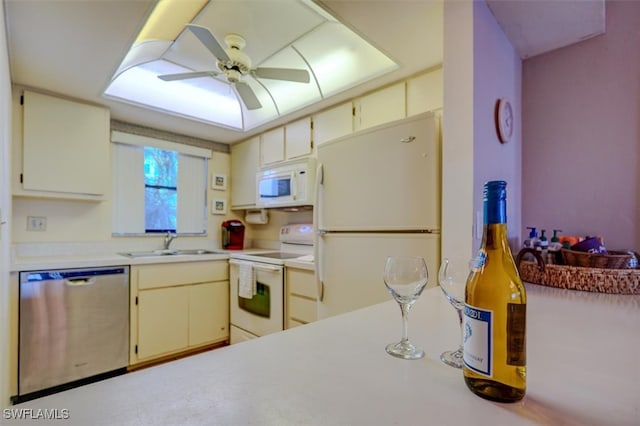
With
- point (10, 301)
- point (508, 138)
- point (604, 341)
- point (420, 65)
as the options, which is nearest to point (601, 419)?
point (604, 341)

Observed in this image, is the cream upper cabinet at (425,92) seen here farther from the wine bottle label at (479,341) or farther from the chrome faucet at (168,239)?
the chrome faucet at (168,239)

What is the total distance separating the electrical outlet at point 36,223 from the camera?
94.3 inches

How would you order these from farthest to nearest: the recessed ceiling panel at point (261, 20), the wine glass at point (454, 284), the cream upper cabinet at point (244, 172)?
the cream upper cabinet at point (244, 172) < the recessed ceiling panel at point (261, 20) < the wine glass at point (454, 284)

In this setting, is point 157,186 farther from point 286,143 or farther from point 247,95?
point 247,95

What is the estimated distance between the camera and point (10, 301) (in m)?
1.83

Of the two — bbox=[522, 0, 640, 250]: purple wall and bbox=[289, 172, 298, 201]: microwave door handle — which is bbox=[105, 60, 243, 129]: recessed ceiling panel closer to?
bbox=[289, 172, 298, 201]: microwave door handle

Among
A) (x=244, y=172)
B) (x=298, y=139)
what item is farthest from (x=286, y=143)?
(x=244, y=172)

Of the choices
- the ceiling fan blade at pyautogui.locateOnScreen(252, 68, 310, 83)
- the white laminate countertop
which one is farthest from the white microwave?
the white laminate countertop

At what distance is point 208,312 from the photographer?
107 inches

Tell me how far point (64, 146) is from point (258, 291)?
5.99 ft

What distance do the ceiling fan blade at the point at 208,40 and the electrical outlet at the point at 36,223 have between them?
1.99 meters

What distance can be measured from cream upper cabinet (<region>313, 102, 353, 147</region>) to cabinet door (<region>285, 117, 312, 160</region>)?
0.09 metres

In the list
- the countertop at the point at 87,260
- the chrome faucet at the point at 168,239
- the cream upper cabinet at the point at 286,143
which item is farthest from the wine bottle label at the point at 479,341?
the chrome faucet at the point at 168,239

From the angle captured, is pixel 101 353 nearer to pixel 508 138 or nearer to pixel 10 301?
pixel 10 301
